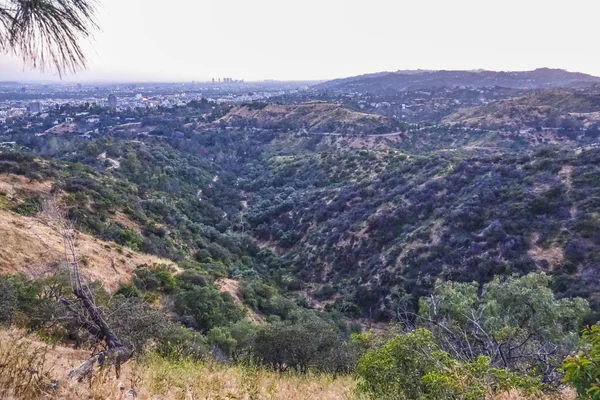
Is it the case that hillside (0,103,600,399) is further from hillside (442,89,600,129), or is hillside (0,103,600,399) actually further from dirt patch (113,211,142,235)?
hillside (442,89,600,129)

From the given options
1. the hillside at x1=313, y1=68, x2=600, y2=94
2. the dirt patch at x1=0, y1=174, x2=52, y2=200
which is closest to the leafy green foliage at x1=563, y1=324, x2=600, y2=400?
the dirt patch at x1=0, y1=174, x2=52, y2=200

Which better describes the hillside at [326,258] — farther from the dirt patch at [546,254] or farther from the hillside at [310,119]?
the hillside at [310,119]

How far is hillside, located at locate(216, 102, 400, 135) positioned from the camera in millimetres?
62938

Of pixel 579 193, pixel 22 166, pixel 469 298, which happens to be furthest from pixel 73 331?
pixel 579 193

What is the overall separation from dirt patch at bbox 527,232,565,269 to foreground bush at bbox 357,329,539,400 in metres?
17.7

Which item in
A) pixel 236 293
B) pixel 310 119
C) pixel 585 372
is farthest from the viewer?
pixel 310 119

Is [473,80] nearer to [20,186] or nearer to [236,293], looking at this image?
[236,293]

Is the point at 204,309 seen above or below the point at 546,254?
above

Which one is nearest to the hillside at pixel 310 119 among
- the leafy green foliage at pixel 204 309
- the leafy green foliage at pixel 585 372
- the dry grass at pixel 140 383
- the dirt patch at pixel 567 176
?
the dirt patch at pixel 567 176

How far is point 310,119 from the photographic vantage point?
70.9 metres

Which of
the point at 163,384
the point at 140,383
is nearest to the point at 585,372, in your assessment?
the point at 163,384

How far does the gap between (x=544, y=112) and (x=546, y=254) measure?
53829 mm

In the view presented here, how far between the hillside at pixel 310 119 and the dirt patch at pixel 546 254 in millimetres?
42813

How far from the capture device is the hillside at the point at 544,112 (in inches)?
2264
